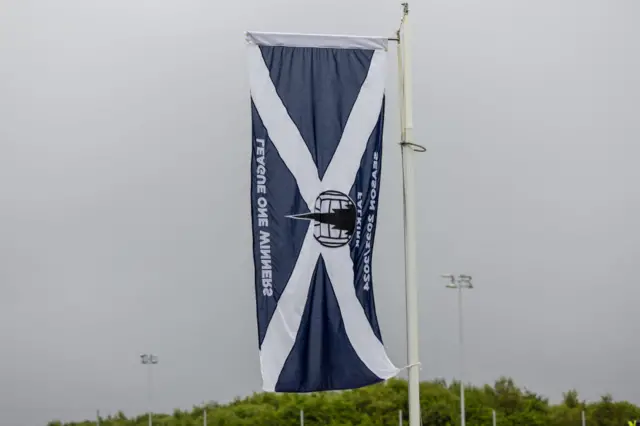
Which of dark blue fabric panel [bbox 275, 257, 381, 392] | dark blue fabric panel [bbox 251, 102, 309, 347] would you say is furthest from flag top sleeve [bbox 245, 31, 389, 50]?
dark blue fabric panel [bbox 275, 257, 381, 392]

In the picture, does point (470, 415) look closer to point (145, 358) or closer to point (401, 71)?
point (145, 358)

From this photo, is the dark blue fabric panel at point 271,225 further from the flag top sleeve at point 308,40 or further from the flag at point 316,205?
the flag top sleeve at point 308,40

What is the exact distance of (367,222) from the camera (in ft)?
36.3

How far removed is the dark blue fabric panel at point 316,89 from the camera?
11227 millimetres

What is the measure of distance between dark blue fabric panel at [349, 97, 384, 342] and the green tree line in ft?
168

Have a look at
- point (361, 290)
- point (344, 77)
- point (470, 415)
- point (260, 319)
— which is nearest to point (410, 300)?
point (361, 290)

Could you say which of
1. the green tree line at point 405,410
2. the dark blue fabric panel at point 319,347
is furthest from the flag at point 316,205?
the green tree line at point 405,410

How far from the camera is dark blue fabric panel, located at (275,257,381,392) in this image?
1097cm

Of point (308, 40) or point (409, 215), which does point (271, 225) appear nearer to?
point (409, 215)

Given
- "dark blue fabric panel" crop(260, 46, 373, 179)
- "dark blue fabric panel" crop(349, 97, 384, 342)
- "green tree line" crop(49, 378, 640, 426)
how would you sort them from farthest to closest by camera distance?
"green tree line" crop(49, 378, 640, 426) → "dark blue fabric panel" crop(260, 46, 373, 179) → "dark blue fabric panel" crop(349, 97, 384, 342)

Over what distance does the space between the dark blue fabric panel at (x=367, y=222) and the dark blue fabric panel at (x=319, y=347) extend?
32cm

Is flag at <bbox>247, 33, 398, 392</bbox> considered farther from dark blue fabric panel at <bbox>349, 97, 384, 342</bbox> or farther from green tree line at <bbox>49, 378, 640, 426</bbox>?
green tree line at <bbox>49, 378, 640, 426</bbox>

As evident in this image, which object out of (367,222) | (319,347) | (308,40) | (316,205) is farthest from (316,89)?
(319,347)

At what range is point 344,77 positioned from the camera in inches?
447
